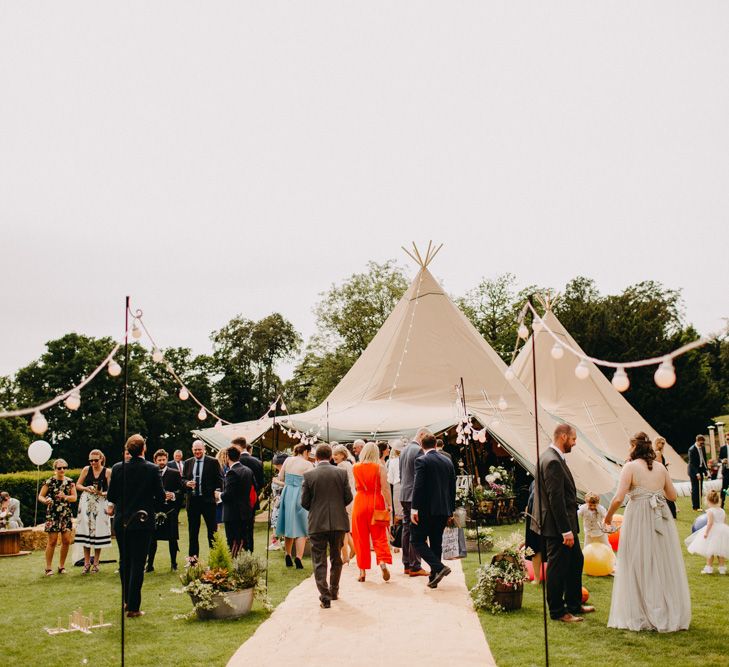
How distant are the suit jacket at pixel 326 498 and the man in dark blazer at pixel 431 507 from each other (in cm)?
90

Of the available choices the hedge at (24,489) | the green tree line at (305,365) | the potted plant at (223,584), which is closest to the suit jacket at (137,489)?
the potted plant at (223,584)

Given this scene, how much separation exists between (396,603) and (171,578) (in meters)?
3.37

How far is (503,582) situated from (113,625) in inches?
137

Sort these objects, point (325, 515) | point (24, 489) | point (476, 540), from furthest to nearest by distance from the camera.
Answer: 1. point (24, 489)
2. point (476, 540)
3. point (325, 515)

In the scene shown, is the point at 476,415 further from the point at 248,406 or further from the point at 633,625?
the point at 248,406

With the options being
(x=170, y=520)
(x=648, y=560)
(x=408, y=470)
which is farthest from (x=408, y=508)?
(x=648, y=560)

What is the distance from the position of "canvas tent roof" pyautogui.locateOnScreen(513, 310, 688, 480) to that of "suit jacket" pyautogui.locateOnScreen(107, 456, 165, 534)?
600 inches

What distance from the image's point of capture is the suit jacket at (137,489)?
22.8 ft

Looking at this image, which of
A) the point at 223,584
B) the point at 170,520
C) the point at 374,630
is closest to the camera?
the point at 374,630

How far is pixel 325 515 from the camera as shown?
7152 millimetres

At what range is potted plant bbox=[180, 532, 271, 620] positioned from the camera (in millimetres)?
6596

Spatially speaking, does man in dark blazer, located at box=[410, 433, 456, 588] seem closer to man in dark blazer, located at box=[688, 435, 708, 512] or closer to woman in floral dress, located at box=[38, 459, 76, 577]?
woman in floral dress, located at box=[38, 459, 76, 577]

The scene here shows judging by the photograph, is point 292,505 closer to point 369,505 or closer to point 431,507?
point 369,505

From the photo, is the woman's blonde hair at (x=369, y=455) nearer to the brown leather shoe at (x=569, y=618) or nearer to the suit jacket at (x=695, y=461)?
the brown leather shoe at (x=569, y=618)
